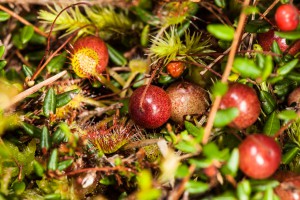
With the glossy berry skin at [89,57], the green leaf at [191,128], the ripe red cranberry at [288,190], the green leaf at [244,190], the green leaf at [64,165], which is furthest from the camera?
the glossy berry skin at [89,57]

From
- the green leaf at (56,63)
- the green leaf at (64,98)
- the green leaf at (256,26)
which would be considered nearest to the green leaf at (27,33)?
the green leaf at (56,63)

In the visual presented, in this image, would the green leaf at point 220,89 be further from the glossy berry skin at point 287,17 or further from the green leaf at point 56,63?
the green leaf at point 56,63

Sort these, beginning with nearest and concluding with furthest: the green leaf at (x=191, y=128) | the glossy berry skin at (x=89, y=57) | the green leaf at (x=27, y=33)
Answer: the green leaf at (x=191, y=128), the glossy berry skin at (x=89, y=57), the green leaf at (x=27, y=33)

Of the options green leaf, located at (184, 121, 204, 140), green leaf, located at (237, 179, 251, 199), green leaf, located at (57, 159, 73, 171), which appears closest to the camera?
green leaf, located at (237, 179, 251, 199)

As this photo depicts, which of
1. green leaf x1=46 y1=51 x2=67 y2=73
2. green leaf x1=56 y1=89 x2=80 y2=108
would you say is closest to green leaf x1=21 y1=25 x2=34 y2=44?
green leaf x1=46 y1=51 x2=67 y2=73

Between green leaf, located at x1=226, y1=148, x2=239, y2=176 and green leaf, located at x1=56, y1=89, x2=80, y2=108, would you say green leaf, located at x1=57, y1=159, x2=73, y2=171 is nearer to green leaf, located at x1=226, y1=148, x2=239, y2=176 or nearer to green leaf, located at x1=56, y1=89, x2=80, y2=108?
green leaf, located at x1=56, y1=89, x2=80, y2=108

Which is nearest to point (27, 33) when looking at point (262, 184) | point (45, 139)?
point (45, 139)
